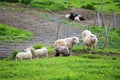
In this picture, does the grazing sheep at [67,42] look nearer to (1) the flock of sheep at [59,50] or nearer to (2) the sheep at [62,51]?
(1) the flock of sheep at [59,50]

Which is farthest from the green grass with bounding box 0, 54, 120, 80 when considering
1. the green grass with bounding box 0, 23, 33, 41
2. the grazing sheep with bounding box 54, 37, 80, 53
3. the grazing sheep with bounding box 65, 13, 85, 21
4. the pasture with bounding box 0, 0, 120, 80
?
the grazing sheep with bounding box 65, 13, 85, 21

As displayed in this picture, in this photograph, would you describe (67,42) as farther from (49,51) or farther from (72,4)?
(72,4)

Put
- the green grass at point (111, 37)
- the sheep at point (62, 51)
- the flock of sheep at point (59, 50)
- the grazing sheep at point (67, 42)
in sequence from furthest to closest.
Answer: the green grass at point (111, 37), the grazing sheep at point (67, 42), the sheep at point (62, 51), the flock of sheep at point (59, 50)

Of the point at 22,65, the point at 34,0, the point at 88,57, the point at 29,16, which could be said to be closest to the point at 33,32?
the point at 29,16

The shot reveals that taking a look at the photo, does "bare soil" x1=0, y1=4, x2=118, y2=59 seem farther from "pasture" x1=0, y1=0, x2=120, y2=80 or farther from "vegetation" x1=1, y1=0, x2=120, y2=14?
"vegetation" x1=1, y1=0, x2=120, y2=14

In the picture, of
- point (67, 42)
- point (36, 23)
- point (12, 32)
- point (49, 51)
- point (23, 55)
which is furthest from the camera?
point (36, 23)

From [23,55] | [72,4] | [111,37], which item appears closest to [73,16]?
[111,37]

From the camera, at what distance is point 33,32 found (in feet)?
121

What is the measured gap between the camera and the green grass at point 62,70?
16.4 meters

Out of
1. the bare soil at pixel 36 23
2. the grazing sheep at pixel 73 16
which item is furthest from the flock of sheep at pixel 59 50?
the grazing sheep at pixel 73 16

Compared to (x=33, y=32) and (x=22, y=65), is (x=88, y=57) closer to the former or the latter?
(x=22, y=65)

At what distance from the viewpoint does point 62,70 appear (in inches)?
701

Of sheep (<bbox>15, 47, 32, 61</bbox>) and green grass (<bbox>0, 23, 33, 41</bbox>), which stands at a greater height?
sheep (<bbox>15, 47, 32, 61</bbox>)

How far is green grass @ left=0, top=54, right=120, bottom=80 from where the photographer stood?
53.9 feet
